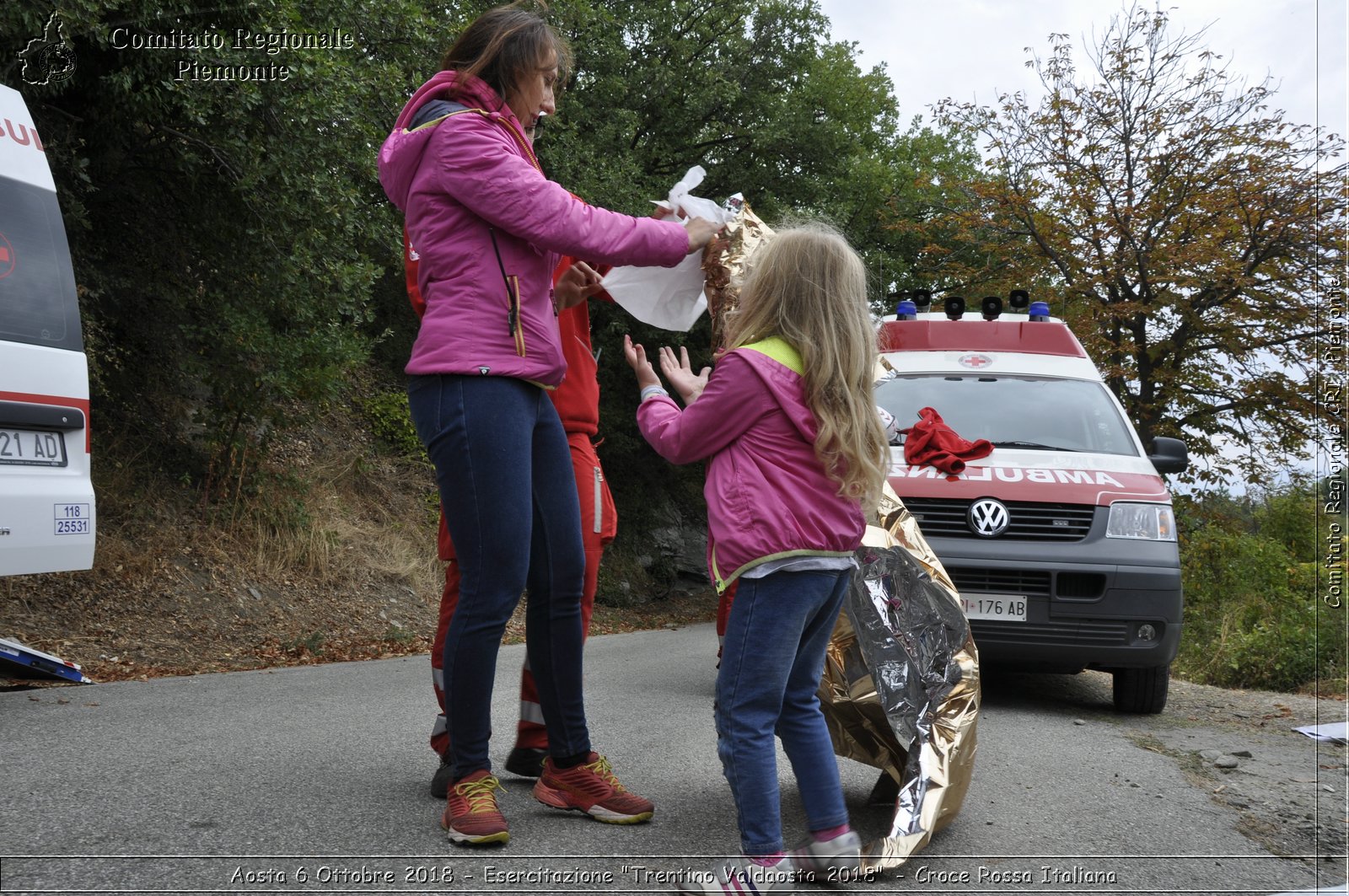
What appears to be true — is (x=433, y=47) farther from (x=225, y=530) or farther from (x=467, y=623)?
(x=467, y=623)

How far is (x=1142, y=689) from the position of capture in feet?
20.8

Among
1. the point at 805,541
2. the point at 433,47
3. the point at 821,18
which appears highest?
the point at 821,18

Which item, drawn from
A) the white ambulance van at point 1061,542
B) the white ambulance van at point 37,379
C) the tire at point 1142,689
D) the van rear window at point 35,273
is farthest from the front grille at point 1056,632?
the van rear window at point 35,273

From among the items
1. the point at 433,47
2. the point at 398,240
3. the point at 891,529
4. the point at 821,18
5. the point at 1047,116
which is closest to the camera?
the point at 891,529

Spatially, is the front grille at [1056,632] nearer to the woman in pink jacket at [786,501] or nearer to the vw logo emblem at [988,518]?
the vw logo emblem at [988,518]

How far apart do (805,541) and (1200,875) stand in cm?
152

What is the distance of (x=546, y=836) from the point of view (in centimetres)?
315

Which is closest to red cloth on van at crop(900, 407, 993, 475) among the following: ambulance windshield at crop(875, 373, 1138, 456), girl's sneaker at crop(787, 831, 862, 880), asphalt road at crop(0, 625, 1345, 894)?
ambulance windshield at crop(875, 373, 1138, 456)

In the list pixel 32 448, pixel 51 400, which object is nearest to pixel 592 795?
pixel 32 448

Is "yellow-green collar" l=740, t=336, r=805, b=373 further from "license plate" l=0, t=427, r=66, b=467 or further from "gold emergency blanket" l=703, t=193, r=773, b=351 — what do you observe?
"license plate" l=0, t=427, r=66, b=467

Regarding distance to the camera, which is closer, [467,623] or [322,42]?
[467,623]

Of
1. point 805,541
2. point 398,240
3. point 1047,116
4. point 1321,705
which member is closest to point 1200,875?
point 805,541

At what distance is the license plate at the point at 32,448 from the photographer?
182 inches

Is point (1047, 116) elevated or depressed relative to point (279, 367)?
elevated
